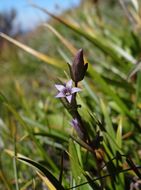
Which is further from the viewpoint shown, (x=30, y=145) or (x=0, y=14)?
(x=0, y=14)

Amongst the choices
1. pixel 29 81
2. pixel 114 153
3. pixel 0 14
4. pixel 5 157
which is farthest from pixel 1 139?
pixel 0 14

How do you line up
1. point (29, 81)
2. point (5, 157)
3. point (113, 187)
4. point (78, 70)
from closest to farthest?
point (78, 70), point (113, 187), point (5, 157), point (29, 81)

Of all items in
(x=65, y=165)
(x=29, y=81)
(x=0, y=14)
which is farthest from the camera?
(x=0, y=14)

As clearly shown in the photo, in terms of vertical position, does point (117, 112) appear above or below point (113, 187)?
above

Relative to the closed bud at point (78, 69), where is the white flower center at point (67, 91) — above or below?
below

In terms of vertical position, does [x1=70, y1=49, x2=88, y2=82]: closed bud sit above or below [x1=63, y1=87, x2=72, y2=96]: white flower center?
above

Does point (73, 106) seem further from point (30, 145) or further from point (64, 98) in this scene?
point (30, 145)

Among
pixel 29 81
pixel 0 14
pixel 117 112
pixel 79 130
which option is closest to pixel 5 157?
pixel 117 112

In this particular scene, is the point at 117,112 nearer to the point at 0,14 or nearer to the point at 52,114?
the point at 52,114

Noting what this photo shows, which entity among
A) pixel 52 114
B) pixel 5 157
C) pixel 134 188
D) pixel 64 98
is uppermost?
pixel 52 114
